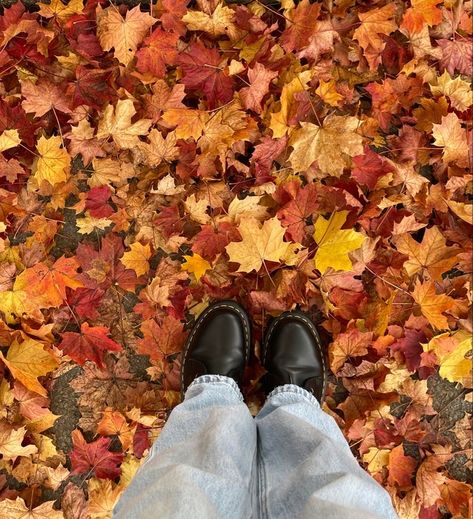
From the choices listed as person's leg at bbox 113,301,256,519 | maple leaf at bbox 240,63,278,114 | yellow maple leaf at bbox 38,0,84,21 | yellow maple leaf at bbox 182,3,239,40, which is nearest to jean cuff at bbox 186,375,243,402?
person's leg at bbox 113,301,256,519

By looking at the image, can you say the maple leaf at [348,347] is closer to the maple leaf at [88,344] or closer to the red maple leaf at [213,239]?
the red maple leaf at [213,239]

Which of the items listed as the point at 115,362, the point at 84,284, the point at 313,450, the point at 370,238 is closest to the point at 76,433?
the point at 115,362

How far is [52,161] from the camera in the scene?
1419mm

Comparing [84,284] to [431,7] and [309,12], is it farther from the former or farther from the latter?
[431,7]

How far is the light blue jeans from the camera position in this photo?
0.86 meters

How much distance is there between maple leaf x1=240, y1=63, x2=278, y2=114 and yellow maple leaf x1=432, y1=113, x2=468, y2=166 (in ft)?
1.53

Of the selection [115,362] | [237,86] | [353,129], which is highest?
[237,86]

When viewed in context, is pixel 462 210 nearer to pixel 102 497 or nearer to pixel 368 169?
pixel 368 169

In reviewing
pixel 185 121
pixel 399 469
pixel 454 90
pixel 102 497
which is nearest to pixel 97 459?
pixel 102 497

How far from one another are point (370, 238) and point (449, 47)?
0.59 meters

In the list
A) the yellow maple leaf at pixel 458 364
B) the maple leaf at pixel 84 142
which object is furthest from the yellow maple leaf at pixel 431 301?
the maple leaf at pixel 84 142

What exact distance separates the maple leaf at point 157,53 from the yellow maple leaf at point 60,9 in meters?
0.21

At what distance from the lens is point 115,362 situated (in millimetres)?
1463

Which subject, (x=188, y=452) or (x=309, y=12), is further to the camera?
(x=309, y=12)
